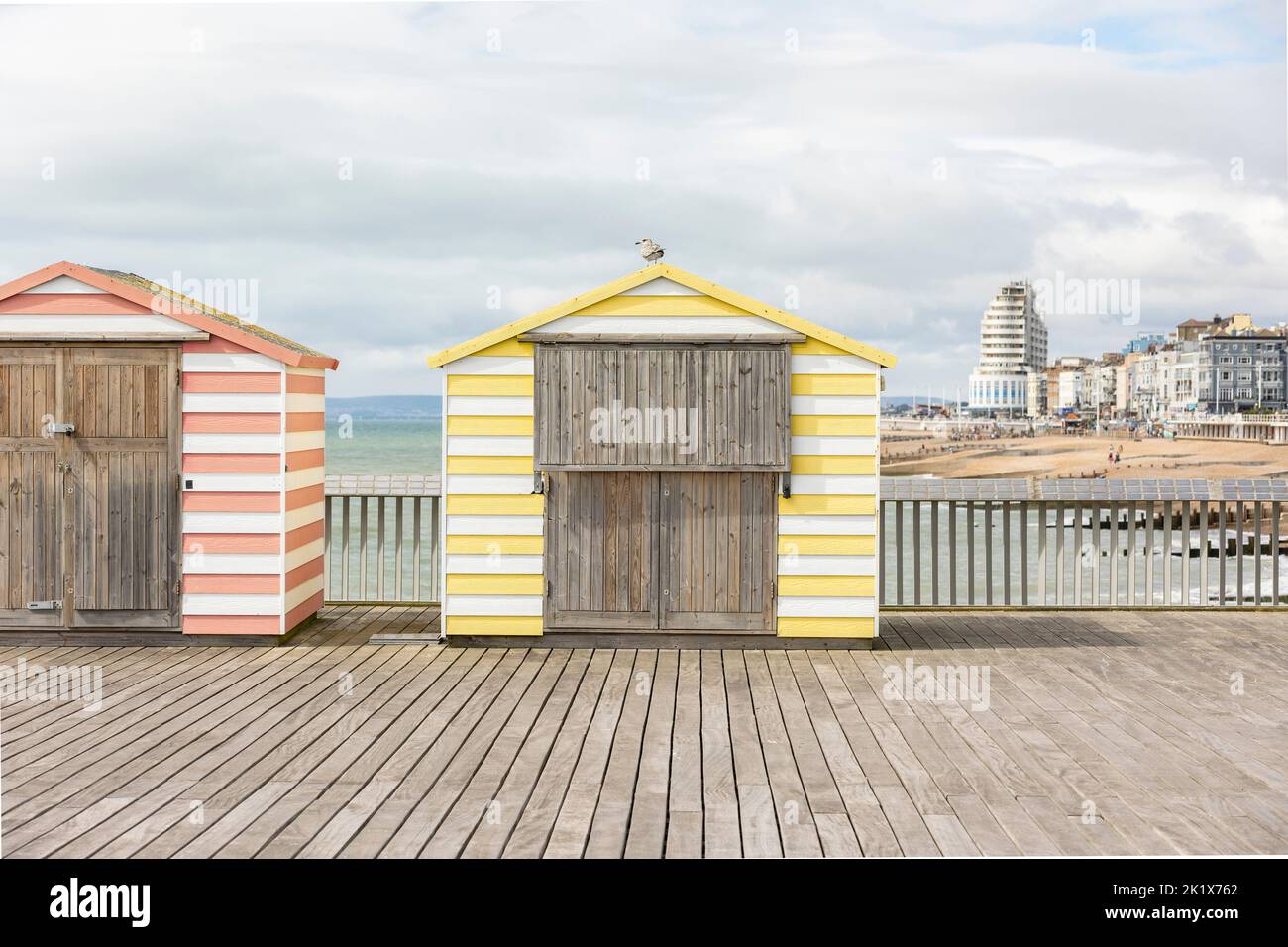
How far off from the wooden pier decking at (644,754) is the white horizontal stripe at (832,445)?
124cm

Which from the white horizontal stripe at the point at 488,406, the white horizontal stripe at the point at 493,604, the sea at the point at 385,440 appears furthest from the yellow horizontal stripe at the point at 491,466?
the sea at the point at 385,440

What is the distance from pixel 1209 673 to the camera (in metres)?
6.64

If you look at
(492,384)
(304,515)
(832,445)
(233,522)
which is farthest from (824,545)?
(233,522)

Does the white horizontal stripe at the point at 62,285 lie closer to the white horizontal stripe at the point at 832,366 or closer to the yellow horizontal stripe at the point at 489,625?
the yellow horizontal stripe at the point at 489,625

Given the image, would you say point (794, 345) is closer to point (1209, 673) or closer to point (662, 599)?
point (662, 599)

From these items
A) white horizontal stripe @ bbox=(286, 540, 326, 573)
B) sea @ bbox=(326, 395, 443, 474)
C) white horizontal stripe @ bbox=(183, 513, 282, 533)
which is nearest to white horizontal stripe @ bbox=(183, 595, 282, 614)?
white horizontal stripe @ bbox=(286, 540, 326, 573)

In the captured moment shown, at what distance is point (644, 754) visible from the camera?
4.86 meters

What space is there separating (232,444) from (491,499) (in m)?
1.66

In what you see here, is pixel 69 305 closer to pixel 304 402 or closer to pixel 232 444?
pixel 232 444

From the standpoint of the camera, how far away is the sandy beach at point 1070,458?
242ft

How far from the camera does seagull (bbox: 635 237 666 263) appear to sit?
7645mm
